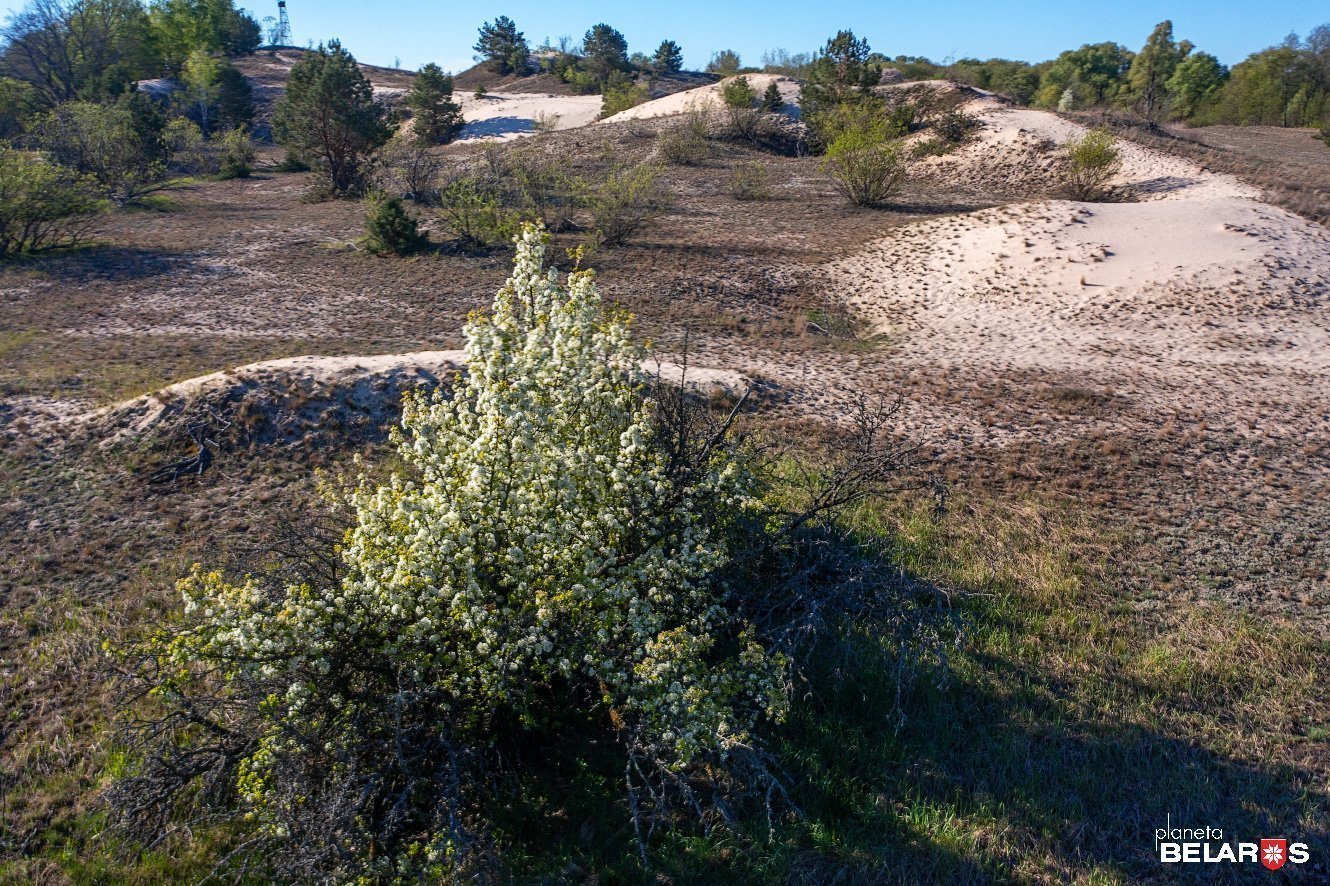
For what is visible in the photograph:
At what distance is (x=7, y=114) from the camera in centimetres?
2844

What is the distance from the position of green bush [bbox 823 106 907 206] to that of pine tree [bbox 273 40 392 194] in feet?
40.4

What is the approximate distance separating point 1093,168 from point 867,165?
17.7 ft

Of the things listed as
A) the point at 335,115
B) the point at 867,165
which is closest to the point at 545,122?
the point at 335,115

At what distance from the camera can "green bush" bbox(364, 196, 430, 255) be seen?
15617mm

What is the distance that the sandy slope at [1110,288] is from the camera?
1150 cm

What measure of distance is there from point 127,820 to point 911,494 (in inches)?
262

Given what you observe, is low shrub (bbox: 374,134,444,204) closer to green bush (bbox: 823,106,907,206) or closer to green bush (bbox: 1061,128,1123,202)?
green bush (bbox: 823,106,907,206)

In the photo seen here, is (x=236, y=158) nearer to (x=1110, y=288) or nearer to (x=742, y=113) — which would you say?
(x=742, y=113)

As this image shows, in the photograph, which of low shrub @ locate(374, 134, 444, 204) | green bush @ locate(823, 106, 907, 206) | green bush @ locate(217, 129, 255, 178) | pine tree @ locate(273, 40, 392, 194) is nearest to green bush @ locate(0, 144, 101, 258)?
pine tree @ locate(273, 40, 392, 194)

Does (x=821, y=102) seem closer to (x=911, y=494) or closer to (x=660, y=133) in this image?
(x=660, y=133)

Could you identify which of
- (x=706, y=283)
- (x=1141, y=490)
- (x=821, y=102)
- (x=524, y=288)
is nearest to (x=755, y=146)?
(x=821, y=102)

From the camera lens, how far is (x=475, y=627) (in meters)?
3.63

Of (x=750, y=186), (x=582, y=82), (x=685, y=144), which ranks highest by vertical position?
(x=582, y=82)

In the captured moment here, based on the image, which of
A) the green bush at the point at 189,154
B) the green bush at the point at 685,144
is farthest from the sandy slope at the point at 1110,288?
the green bush at the point at 189,154
